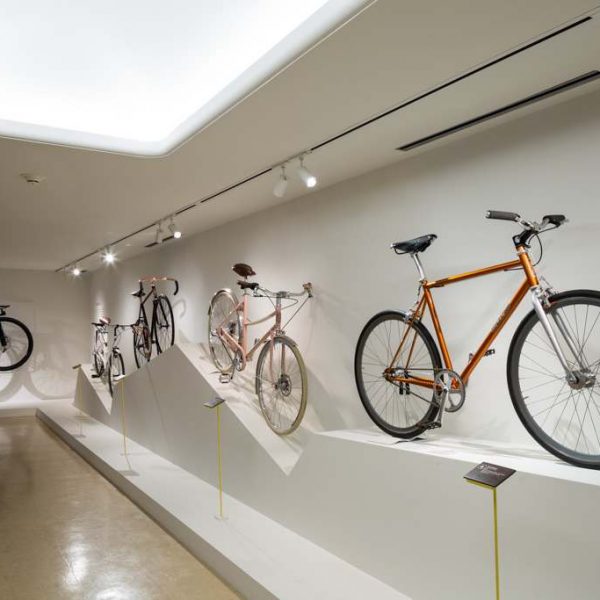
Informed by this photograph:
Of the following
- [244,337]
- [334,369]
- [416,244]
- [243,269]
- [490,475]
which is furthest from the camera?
[244,337]

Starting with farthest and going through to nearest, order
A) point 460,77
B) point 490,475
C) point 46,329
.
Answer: point 46,329 < point 460,77 < point 490,475

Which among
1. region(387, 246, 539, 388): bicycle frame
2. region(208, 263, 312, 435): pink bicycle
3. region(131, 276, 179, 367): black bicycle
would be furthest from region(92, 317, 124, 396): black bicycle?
region(387, 246, 539, 388): bicycle frame

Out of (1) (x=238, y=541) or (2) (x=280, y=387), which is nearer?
(1) (x=238, y=541)

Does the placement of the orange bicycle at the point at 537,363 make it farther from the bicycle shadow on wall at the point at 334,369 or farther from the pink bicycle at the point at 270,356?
the pink bicycle at the point at 270,356

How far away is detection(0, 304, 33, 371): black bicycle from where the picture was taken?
10.7 meters

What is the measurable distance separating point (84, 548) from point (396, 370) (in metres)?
2.41

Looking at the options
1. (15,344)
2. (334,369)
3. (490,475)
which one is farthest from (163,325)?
(490,475)

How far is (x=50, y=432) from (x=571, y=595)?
808 centimetres

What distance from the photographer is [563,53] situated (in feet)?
8.09

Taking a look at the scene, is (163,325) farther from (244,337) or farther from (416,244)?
(416,244)

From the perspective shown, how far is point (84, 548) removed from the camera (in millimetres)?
3910

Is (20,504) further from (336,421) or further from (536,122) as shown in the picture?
(536,122)

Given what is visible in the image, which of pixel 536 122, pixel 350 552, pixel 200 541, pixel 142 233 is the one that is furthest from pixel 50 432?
pixel 536 122

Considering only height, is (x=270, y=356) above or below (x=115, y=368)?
above
